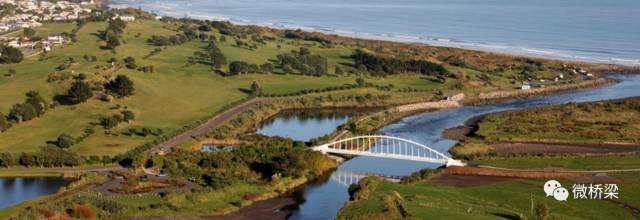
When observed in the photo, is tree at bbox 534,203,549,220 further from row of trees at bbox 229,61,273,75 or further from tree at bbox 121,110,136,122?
row of trees at bbox 229,61,273,75

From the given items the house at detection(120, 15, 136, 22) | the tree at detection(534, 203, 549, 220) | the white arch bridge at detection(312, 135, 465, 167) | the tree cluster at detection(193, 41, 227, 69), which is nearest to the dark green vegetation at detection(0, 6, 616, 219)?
the tree cluster at detection(193, 41, 227, 69)

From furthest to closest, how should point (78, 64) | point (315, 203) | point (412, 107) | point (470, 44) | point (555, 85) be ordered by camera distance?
point (470, 44) < point (555, 85) < point (78, 64) < point (412, 107) < point (315, 203)

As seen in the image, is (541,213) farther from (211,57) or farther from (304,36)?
(304,36)

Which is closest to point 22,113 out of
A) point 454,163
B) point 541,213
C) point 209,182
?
point 209,182

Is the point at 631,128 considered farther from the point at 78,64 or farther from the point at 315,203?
the point at 78,64

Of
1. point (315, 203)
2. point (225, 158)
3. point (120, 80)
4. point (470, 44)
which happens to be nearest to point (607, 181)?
point (315, 203)

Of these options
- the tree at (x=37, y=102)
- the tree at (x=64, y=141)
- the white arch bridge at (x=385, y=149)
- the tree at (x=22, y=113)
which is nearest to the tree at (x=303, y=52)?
the tree at (x=37, y=102)
